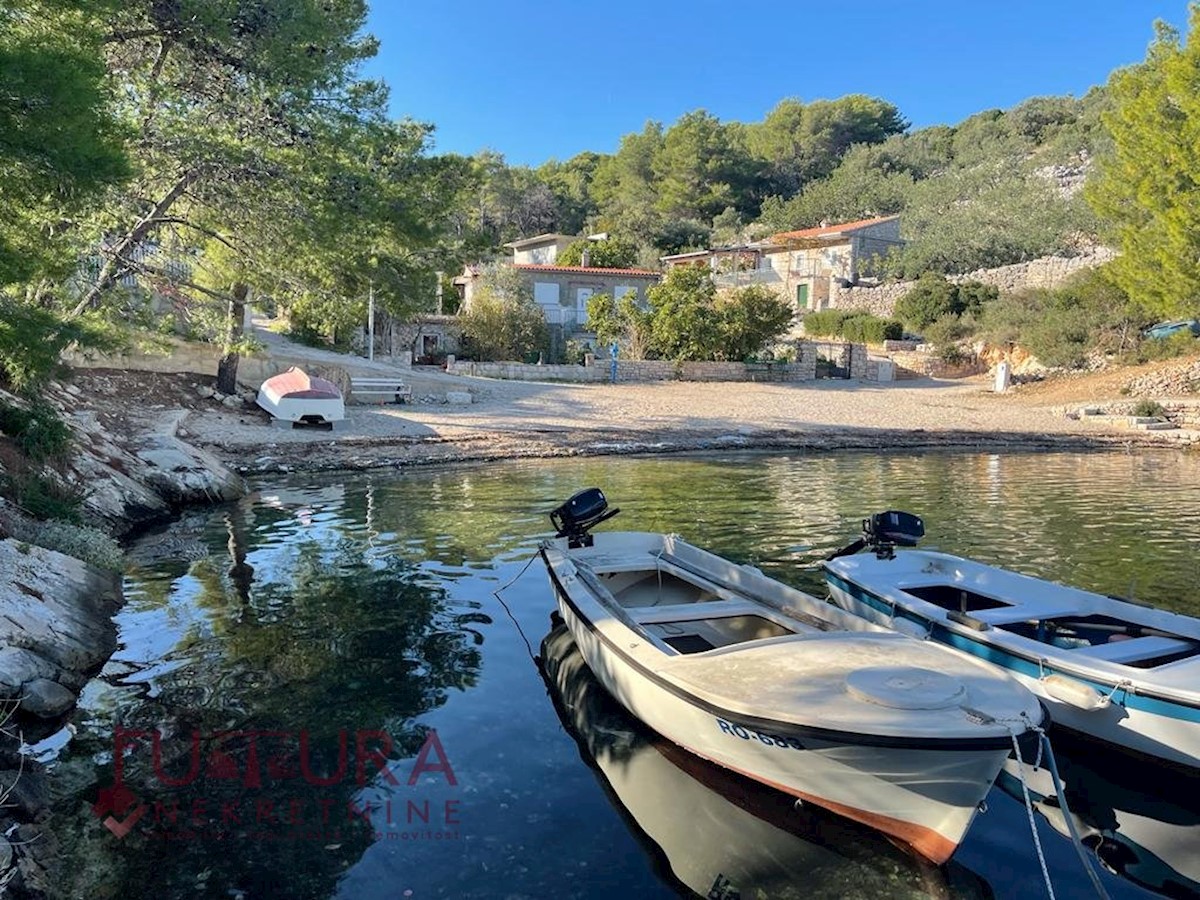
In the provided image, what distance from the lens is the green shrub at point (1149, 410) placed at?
87.5ft

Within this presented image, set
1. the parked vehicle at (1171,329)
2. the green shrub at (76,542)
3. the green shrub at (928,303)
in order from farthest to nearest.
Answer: the green shrub at (928,303), the parked vehicle at (1171,329), the green shrub at (76,542)

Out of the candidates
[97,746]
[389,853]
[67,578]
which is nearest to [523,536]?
[67,578]

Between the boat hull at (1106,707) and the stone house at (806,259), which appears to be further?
the stone house at (806,259)

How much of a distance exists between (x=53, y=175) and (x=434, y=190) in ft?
44.9

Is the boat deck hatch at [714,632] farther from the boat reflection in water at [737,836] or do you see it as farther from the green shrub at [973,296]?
A: the green shrub at [973,296]

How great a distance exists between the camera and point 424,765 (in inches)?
227

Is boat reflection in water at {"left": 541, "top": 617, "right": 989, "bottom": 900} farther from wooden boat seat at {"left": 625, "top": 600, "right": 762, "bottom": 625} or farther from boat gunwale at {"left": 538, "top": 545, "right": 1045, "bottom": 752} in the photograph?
wooden boat seat at {"left": 625, "top": 600, "right": 762, "bottom": 625}

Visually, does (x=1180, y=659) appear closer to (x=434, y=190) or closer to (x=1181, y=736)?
(x=1181, y=736)

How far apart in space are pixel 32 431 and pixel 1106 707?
11779 mm

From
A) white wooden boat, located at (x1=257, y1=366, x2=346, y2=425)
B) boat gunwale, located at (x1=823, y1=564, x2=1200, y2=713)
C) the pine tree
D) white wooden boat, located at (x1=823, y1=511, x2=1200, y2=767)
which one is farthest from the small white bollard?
boat gunwale, located at (x1=823, y1=564, x2=1200, y2=713)

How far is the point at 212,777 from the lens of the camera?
5.49m

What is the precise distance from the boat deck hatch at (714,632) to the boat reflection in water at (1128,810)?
2.00m

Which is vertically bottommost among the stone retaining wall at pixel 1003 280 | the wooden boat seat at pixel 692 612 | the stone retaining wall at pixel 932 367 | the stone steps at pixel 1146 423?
the wooden boat seat at pixel 692 612

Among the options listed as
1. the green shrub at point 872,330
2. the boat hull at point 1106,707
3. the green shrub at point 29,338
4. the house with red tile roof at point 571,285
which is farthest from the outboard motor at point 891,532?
the green shrub at point 872,330
